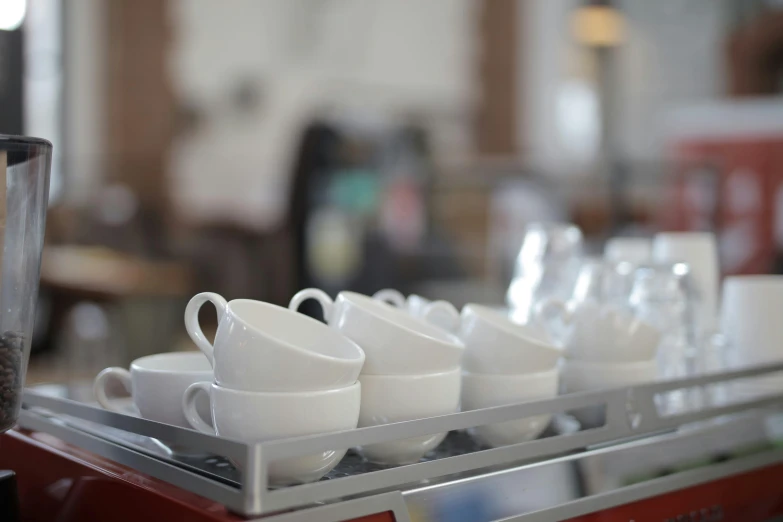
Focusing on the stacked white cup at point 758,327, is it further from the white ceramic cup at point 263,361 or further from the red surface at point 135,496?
the white ceramic cup at point 263,361

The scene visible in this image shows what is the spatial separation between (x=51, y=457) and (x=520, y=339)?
0.43m

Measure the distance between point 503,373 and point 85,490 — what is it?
0.37 meters

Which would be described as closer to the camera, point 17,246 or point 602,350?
point 17,246

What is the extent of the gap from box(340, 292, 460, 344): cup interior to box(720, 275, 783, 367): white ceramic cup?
1.76ft

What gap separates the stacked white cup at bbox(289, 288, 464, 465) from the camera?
0.69m

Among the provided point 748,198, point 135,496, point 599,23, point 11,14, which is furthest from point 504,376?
point 599,23

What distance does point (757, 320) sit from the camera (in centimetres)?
110

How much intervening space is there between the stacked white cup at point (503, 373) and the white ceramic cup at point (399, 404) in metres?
0.09

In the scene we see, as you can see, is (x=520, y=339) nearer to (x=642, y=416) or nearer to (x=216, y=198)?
(x=642, y=416)

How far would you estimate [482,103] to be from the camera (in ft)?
22.0

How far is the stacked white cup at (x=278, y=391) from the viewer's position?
61cm

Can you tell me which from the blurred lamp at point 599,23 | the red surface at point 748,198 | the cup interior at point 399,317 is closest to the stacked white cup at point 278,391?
the cup interior at point 399,317

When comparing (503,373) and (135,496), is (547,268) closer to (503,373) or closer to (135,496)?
(503,373)

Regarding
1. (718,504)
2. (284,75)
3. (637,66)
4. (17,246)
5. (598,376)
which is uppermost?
(637,66)
